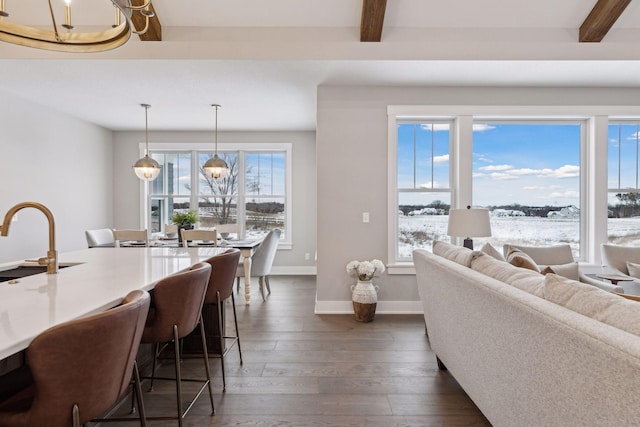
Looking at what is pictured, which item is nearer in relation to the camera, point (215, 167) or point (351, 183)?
point (351, 183)

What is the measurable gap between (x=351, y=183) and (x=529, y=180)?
2.25m

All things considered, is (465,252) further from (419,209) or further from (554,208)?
(554,208)

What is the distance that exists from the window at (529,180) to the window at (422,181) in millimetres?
412

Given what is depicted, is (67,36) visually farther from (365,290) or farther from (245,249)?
(365,290)

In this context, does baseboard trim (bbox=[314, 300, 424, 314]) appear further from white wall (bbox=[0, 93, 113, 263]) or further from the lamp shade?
white wall (bbox=[0, 93, 113, 263])

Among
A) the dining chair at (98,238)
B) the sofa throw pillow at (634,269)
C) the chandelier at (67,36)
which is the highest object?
the chandelier at (67,36)

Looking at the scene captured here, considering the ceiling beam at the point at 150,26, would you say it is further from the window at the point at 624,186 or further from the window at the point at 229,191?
the window at the point at 624,186

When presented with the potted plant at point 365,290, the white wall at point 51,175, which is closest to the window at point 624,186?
the potted plant at point 365,290

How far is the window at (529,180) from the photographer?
14.4 ft

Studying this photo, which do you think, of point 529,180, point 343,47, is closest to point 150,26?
point 343,47

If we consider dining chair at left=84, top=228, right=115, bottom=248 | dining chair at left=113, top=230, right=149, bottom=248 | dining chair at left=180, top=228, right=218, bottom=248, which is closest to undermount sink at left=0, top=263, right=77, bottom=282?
dining chair at left=180, top=228, right=218, bottom=248

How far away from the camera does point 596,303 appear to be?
45.4 inches

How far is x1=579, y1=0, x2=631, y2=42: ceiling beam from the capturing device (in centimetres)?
294

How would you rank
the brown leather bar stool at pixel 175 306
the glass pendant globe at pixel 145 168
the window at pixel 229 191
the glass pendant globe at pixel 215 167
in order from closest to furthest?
the brown leather bar stool at pixel 175 306
the glass pendant globe at pixel 145 168
the glass pendant globe at pixel 215 167
the window at pixel 229 191
